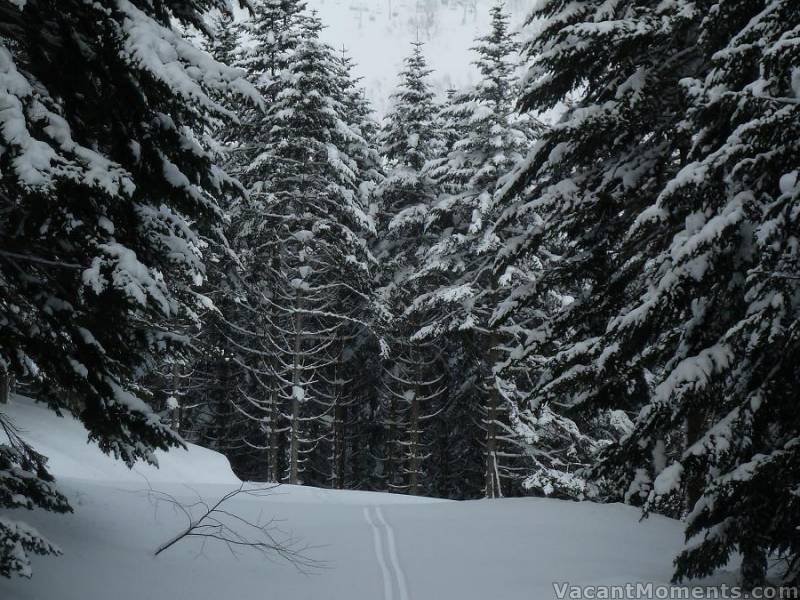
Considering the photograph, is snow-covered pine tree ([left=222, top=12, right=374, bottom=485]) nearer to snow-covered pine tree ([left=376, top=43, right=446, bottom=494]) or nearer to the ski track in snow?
snow-covered pine tree ([left=376, top=43, right=446, bottom=494])

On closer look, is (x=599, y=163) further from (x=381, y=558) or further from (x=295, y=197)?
(x=295, y=197)

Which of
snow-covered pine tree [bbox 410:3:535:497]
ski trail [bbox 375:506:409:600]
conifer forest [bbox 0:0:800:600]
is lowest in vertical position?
ski trail [bbox 375:506:409:600]

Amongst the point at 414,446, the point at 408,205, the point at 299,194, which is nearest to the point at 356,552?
the point at 299,194

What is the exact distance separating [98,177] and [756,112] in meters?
5.88

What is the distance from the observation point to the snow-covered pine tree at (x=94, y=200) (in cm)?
546

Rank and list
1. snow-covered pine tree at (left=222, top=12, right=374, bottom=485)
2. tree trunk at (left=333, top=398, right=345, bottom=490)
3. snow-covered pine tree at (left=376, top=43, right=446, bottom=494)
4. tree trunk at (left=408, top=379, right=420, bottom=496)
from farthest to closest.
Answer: tree trunk at (left=333, top=398, right=345, bottom=490), tree trunk at (left=408, top=379, right=420, bottom=496), snow-covered pine tree at (left=376, top=43, right=446, bottom=494), snow-covered pine tree at (left=222, top=12, right=374, bottom=485)

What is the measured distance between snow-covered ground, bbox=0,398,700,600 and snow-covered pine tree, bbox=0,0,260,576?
1093 mm

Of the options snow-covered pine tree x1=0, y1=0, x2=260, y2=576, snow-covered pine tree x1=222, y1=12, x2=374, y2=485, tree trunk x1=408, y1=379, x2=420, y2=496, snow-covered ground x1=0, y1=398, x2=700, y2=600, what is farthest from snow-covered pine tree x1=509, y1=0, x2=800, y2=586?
tree trunk x1=408, y1=379, x2=420, y2=496

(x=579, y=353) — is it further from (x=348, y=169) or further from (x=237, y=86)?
(x=348, y=169)

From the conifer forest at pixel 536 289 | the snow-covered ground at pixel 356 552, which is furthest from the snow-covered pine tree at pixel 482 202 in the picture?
the snow-covered ground at pixel 356 552

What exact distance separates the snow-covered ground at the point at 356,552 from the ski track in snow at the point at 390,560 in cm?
2

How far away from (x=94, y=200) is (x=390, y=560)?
241 inches

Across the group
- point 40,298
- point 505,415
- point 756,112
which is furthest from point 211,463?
point 756,112

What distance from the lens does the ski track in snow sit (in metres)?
7.89
